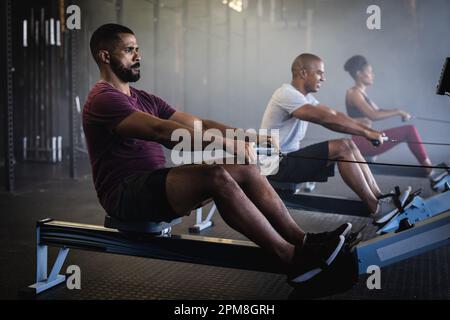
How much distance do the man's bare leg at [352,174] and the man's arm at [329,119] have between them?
8 cm

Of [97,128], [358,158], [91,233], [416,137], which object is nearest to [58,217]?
[91,233]

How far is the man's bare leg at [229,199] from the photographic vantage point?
1644 mm

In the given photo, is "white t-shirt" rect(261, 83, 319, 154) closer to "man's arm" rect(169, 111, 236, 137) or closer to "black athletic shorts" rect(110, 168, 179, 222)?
"man's arm" rect(169, 111, 236, 137)

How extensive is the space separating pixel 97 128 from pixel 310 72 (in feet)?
5.50

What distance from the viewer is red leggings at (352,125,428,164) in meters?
4.01

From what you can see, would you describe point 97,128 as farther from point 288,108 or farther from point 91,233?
point 288,108

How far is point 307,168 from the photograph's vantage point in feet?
9.35

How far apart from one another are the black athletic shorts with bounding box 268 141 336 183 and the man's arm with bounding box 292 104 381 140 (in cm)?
12

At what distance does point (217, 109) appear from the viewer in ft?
27.6

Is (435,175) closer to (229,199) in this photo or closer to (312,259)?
(312,259)

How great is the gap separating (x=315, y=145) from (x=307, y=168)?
15cm

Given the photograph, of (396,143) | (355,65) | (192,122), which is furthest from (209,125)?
(355,65)

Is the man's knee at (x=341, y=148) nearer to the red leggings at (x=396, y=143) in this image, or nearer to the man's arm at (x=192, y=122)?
the man's arm at (x=192, y=122)

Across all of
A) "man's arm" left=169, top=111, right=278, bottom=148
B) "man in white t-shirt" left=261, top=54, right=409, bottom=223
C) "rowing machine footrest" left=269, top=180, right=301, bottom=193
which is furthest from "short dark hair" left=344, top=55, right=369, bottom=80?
"man's arm" left=169, top=111, right=278, bottom=148
